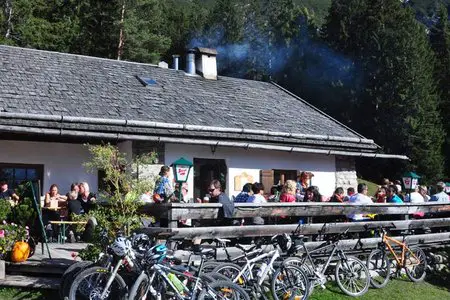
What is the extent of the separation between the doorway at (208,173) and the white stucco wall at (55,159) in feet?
8.64

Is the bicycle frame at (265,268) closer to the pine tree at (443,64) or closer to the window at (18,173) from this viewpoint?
the window at (18,173)

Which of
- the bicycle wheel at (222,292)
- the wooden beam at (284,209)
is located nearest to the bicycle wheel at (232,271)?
the bicycle wheel at (222,292)

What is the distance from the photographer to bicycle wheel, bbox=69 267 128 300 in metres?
7.28

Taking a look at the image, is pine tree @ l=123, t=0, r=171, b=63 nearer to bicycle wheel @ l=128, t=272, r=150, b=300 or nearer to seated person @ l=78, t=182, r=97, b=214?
seated person @ l=78, t=182, r=97, b=214

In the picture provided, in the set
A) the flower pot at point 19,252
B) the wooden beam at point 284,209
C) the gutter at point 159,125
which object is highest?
the gutter at point 159,125

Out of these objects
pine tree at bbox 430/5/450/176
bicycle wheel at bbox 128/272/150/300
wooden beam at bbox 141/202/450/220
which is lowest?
bicycle wheel at bbox 128/272/150/300

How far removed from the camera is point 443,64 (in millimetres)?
46312

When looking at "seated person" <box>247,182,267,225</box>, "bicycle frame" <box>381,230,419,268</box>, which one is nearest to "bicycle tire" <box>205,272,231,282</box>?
"seated person" <box>247,182,267,225</box>

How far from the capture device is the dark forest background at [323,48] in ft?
119

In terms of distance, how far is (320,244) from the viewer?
34.2 ft

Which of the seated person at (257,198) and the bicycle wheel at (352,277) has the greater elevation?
the seated person at (257,198)

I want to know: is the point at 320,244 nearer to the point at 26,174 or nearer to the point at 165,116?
the point at 165,116

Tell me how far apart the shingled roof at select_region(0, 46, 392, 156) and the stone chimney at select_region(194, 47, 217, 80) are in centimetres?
37

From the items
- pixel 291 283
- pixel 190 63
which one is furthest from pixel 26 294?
pixel 190 63
